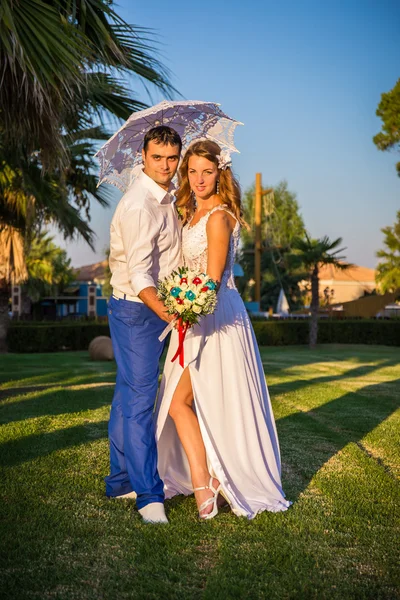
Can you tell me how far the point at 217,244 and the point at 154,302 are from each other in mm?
509

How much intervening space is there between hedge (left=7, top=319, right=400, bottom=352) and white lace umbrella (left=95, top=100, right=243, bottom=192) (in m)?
18.8

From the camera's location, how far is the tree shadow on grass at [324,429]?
5.19 metres

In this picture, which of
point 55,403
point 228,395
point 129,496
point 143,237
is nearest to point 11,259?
point 55,403

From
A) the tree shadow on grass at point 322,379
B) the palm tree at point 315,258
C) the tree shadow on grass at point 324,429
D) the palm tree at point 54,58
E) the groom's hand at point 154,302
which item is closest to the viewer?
the groom's hand at point 154,302

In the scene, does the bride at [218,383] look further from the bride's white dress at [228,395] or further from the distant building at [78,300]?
the distant building at [78,300]

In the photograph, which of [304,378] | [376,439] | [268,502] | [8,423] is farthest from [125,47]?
[304,378]

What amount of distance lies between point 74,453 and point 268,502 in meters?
2.11

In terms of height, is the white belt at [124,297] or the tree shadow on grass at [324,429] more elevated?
the white belt at [124,297]

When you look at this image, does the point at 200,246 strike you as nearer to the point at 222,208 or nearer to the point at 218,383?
the point at 222,208

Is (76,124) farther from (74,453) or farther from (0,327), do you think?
(0,327)

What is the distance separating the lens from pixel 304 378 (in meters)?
13.5

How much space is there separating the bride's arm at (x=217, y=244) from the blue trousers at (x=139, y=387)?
0.41 meters

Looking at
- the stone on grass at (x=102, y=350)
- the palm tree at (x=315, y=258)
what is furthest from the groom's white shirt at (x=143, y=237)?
the palm tree at (x=315, y=258)

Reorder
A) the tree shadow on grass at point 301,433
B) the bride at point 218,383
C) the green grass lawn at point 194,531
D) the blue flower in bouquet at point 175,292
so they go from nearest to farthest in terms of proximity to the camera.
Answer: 1. the green grass lawn at point 194,531
2. the blue flower in bouquet at point 175,292
3. the bride at point 218,383
4. the tree shadow on grass at point 301,433
